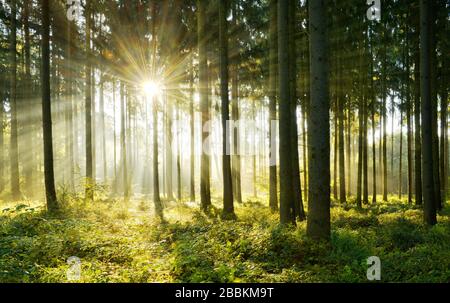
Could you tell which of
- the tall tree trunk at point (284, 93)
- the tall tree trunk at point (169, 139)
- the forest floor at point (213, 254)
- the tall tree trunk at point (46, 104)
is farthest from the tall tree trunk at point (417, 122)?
the tall tree trunk at point (46, 104)

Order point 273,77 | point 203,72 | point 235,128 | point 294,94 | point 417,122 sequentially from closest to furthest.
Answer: point 294,94, point 273,77, point 203,72, point 417,122, point 235,128

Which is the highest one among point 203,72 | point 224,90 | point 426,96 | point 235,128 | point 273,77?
point 203,72

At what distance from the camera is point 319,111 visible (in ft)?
23.7

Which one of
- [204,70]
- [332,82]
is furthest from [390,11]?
[204,70]

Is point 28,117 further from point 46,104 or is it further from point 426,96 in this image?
point 426,96

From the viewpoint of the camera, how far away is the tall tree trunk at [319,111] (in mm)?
7238

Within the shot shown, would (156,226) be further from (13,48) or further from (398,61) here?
(398,61)

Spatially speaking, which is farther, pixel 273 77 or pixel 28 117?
pixel 28 117

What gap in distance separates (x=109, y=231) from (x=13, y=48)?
12960 millimetres

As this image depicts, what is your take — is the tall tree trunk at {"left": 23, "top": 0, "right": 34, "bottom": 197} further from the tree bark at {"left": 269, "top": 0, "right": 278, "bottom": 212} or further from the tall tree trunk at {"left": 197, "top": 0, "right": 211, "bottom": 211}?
the tree bark at {"left": 269, "top": 0, "right": 278, "bottom": 212}

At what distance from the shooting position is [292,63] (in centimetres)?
1135

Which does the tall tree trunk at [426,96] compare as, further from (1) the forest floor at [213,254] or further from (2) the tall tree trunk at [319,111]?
(2) the tall tree trunk at [319,111]

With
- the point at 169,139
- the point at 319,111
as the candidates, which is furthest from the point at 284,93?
the point at 169,139

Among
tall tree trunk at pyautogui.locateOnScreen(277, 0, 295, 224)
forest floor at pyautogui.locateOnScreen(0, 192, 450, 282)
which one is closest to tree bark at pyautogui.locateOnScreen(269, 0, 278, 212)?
tall tree trunk at pyautogui.locateOnScreen(277, 0, 295, 224)
